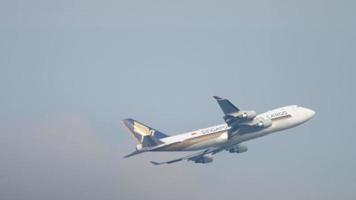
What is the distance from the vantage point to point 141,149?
15262 cm

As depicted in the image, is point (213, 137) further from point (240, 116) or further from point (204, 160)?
point (204, 160)

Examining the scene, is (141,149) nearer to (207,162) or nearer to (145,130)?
(145,130)

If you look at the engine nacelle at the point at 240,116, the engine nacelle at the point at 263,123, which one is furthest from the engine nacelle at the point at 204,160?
the engine nacelle at the point at 263,123

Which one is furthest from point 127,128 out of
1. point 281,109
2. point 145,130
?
point 281,109

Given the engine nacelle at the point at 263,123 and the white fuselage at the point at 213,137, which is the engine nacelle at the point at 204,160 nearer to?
the white fuselage at the point at 213,137

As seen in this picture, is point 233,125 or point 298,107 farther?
point 298,107

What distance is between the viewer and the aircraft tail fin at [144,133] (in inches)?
6073

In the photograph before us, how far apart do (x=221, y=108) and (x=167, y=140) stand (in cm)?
1193

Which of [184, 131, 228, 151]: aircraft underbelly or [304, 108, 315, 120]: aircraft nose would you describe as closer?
[184, 131, 228, 151]: aircraft underbelly

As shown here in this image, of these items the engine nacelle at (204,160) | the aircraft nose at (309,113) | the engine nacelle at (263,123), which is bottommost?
the engine nacelle at (204,160)

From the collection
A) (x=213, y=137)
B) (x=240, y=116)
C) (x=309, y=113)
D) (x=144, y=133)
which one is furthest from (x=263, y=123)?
(x=144, y=133)

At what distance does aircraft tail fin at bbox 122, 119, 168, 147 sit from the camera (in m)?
154

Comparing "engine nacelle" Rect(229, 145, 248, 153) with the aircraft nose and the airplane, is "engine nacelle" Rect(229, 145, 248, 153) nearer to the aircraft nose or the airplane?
the airplane

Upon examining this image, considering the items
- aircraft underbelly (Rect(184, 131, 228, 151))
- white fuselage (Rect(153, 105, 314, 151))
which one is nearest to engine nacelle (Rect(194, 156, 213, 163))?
white fuselage (Rect(153, 105, 314, 151))
